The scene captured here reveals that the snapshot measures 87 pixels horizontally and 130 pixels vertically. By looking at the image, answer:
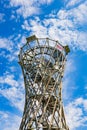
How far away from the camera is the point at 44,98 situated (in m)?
45.5

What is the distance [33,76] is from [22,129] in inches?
288

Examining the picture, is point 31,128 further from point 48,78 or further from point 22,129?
point 48,78

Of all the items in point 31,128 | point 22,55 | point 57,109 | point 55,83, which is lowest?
point 31,128

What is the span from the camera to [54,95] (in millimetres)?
46031

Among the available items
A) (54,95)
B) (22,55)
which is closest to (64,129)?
(54,95)

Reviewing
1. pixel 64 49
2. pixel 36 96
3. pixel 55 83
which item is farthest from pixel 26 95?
pixel 64 49

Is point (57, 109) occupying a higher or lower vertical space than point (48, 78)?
lower

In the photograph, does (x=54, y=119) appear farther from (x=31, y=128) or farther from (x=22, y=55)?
(x=22, y=55)

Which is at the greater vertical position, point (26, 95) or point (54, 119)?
point (26, 95)

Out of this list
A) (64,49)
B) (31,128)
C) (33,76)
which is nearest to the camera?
(31,128)

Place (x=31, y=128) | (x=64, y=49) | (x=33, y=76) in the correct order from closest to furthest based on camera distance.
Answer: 1. (x=31, y=128)
2. (x=33, y=76)
3. (x=64, y=49)

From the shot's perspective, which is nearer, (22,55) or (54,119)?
(54,119)

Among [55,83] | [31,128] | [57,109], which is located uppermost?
[55,83]

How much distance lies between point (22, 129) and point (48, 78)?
767 centimetres
